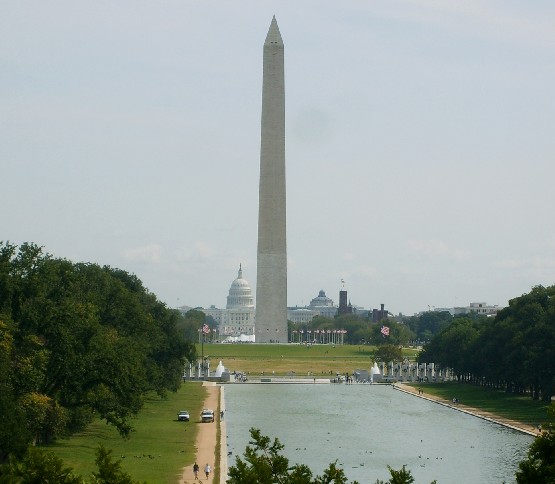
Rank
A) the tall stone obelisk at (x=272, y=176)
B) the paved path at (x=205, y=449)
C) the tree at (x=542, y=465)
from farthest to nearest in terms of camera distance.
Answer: the tall stone obelisk at (x=272, y=176)
the paved path at (x=205, y=449)
the tree at (x=542, y=465)

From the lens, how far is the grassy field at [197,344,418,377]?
121000 mm

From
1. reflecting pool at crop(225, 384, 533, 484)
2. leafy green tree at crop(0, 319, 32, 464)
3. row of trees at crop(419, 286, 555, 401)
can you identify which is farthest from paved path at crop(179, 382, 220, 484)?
row of trees at crop(419, 286, 555, 401)

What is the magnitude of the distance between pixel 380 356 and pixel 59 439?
7455 cm

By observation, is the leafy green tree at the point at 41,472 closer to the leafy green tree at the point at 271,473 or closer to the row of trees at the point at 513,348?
the leafy green tree at the point at 271,473

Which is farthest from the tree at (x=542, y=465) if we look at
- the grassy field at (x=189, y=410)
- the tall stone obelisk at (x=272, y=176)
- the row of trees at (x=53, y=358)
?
the tall stone obelisk at (x=272, y=176)

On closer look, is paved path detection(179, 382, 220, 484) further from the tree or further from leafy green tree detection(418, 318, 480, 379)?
leafy green tree detection(418, 318, 480, 379)

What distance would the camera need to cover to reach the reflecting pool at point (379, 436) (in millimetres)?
44750

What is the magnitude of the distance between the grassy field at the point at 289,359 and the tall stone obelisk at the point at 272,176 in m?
6.95

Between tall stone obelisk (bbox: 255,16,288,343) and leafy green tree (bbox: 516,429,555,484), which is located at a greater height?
tall stone obelisk (bbox: 255,16,288,343)

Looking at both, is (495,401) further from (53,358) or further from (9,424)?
(9,424)

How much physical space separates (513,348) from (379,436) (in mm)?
30117

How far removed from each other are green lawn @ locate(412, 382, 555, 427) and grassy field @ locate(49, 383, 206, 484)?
15.2 meters

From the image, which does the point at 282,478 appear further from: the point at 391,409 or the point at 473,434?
the point at 391,409

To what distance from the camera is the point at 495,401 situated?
8181 cm
